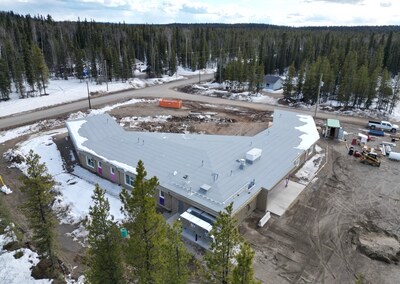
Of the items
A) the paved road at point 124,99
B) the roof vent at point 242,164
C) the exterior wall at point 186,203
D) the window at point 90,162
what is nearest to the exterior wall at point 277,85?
the paved road at point 124,99

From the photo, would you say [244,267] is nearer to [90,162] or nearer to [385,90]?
[90,162]

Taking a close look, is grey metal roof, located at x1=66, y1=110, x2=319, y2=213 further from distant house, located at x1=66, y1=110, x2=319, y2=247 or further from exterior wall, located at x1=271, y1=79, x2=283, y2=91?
exterior wall, located at x1=271, y1=79, x2=283, y2=91

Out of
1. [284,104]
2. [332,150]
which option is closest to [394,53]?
[284,104]

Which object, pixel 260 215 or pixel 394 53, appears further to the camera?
pixel 394 53

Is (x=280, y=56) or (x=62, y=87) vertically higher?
(x=280, y=56)

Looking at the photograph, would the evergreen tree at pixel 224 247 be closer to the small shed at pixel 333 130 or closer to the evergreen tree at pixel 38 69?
the small shed at pixel 333 130

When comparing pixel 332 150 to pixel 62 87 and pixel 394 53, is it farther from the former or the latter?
pixel 394 53
